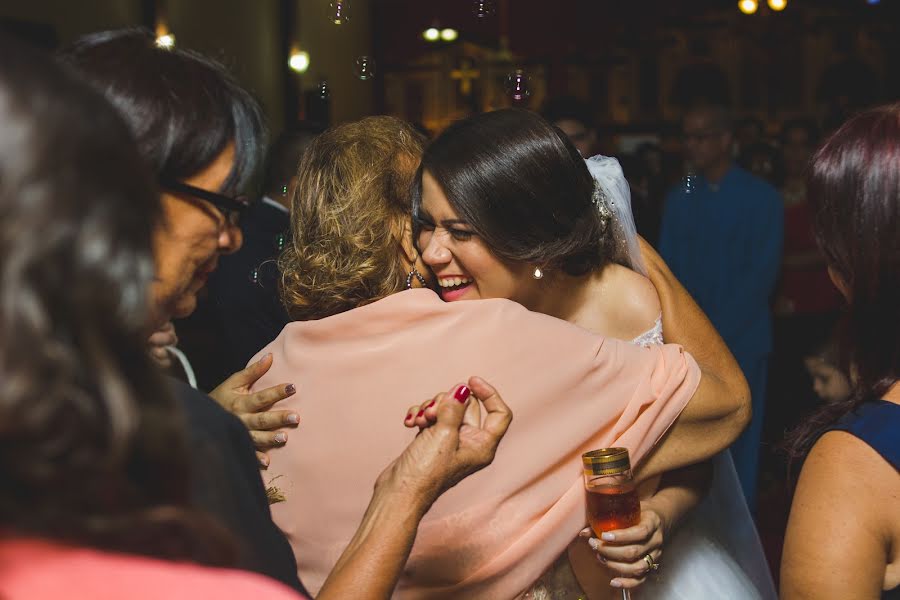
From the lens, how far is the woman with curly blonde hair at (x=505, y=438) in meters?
1.52

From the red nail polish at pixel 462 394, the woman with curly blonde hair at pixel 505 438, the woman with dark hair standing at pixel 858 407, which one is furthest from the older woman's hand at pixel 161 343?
the woman with dark hair standing at pixel 858 407

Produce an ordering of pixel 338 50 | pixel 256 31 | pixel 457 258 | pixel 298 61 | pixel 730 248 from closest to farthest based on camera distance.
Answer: pixel 457 258
pixel 730 248
pixel 256 31
pixel 298 61
pixel 338 50

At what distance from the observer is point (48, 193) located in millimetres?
530

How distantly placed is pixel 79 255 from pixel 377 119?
153 cm

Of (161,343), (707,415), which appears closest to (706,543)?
(707,415)

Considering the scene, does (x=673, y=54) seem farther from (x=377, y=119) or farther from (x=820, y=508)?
(x=820, y=508)

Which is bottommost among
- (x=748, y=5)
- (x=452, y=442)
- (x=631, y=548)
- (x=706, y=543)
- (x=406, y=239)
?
(x=706, y=543)

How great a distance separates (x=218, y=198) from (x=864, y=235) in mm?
858

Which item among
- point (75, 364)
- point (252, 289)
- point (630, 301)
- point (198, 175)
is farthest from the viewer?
point (252, 289)

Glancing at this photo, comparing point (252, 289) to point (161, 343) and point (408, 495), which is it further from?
point (408, 495)

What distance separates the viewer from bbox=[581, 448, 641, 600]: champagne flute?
1.45m

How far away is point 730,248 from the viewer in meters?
3.90

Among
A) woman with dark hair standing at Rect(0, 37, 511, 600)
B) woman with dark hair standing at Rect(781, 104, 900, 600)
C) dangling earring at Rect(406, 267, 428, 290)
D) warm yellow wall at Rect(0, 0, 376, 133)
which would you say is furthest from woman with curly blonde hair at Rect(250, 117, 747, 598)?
warm yellow wall at Rect(0, 0, 376, 133)

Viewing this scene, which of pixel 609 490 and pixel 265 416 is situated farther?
pixel 265 416
